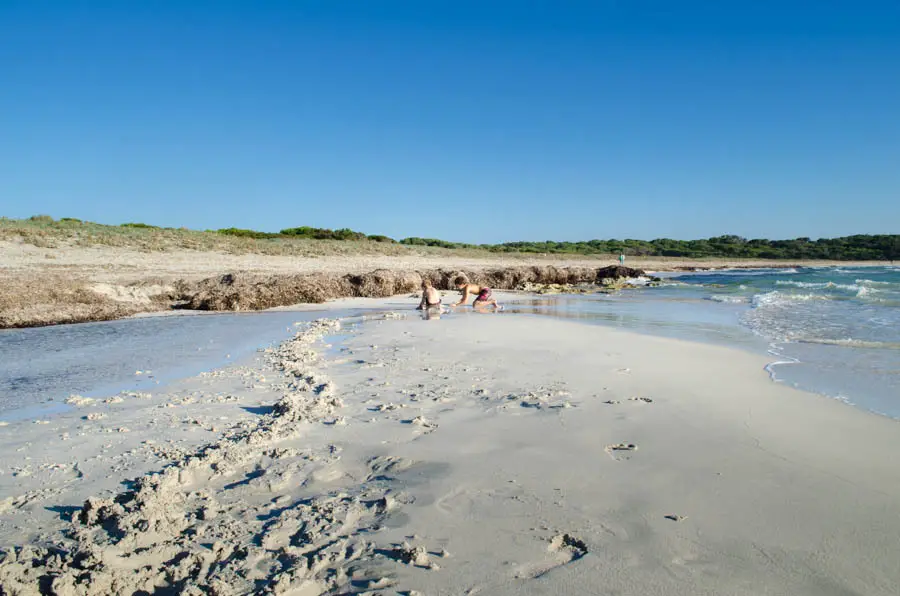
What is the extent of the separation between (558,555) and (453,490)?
651 mm

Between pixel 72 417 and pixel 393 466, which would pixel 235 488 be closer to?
pixel 393 466

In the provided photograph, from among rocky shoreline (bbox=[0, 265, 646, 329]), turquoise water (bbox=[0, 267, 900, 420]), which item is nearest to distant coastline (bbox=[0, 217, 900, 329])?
rocky shoreline (bbox=[0, 265, 646, 329])

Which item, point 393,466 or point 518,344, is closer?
point 393,466

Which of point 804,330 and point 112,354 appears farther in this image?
point 804,330

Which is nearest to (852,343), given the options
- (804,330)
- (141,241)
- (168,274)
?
(804,330)

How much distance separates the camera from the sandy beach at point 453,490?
→ 6.00 ft

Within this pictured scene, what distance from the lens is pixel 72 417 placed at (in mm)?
3516

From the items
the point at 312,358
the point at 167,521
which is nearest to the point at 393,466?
the point at 167,521

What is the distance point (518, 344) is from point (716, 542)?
435cm

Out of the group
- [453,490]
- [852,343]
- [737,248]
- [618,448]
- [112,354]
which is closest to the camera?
[453,490]

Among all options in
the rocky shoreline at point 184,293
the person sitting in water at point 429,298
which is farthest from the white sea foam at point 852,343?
the rocky shoreline at point 184,293

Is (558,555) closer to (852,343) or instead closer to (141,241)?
(852,343)

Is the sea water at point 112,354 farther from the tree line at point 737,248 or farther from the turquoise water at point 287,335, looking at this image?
the tree line at point 737,248

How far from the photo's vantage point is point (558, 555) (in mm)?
1935
